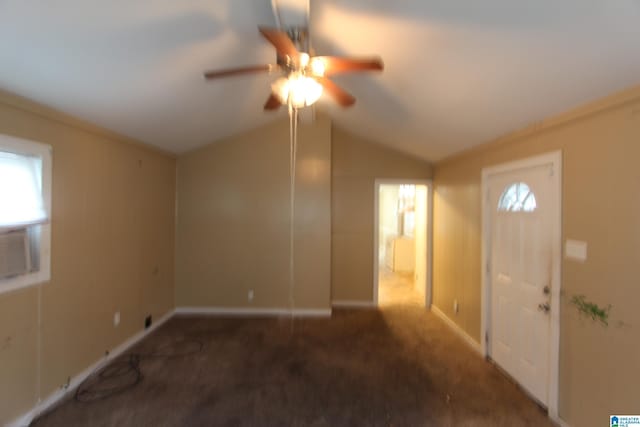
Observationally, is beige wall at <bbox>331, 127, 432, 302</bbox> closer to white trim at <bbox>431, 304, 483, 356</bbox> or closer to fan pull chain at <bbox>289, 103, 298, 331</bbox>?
fan pull chain at <bbox>289, 103, 298, 331</bbox>

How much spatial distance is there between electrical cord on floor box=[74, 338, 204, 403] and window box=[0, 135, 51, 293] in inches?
41.0

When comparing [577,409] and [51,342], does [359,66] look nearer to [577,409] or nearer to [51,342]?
[577,409]

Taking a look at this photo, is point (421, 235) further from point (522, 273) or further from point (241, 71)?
point (241, 71)

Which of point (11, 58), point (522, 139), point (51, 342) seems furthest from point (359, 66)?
point (51, 342)

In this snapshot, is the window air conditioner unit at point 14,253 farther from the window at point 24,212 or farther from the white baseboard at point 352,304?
the white baseboard at point 352,304

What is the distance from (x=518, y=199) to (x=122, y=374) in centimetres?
404

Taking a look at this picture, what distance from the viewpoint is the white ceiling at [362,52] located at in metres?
1.47

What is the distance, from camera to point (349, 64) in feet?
5.45

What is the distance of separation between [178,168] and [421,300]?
450cm

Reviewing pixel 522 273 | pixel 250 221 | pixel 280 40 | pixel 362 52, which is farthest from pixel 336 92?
pixel 250 221

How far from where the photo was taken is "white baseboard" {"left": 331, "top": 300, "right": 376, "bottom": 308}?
15.3 ft

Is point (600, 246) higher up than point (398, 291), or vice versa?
point (600, 246)

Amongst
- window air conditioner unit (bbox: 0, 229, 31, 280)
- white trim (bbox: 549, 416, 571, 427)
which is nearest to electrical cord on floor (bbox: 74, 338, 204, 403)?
window air conditioner unit (bbox: 0, 229, 31, 280)

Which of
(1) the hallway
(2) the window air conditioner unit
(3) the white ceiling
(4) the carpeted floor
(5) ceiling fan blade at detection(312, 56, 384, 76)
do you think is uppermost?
(3) the white ceiling
